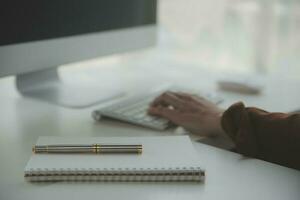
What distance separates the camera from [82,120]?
3.33 feet

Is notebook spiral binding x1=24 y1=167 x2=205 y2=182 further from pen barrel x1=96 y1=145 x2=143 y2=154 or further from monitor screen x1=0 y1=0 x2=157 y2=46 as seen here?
monitor screen x1=0 y1=0 x2=157 y2=46

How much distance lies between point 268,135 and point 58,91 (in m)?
0.55

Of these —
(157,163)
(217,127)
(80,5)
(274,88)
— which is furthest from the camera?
(274,88)

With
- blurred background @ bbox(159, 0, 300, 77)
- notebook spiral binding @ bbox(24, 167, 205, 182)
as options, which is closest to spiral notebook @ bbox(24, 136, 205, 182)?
→ notebook spiral binding @ bbox(24, 167, 205, 182)

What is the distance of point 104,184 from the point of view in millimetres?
711

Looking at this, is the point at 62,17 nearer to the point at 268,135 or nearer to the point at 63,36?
the point at 63,36

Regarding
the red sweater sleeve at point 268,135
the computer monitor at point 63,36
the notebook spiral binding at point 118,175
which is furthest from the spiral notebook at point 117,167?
the computer monitor at point 63,36

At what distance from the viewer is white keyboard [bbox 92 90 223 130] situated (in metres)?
0.97

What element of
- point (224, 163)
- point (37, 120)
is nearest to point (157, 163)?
point (224, 163)

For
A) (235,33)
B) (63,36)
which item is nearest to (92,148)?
(63,36)

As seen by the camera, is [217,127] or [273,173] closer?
[273,173]

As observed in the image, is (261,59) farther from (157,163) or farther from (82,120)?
(157,163)

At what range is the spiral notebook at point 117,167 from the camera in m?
0.71

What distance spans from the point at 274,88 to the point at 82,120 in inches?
22.2
